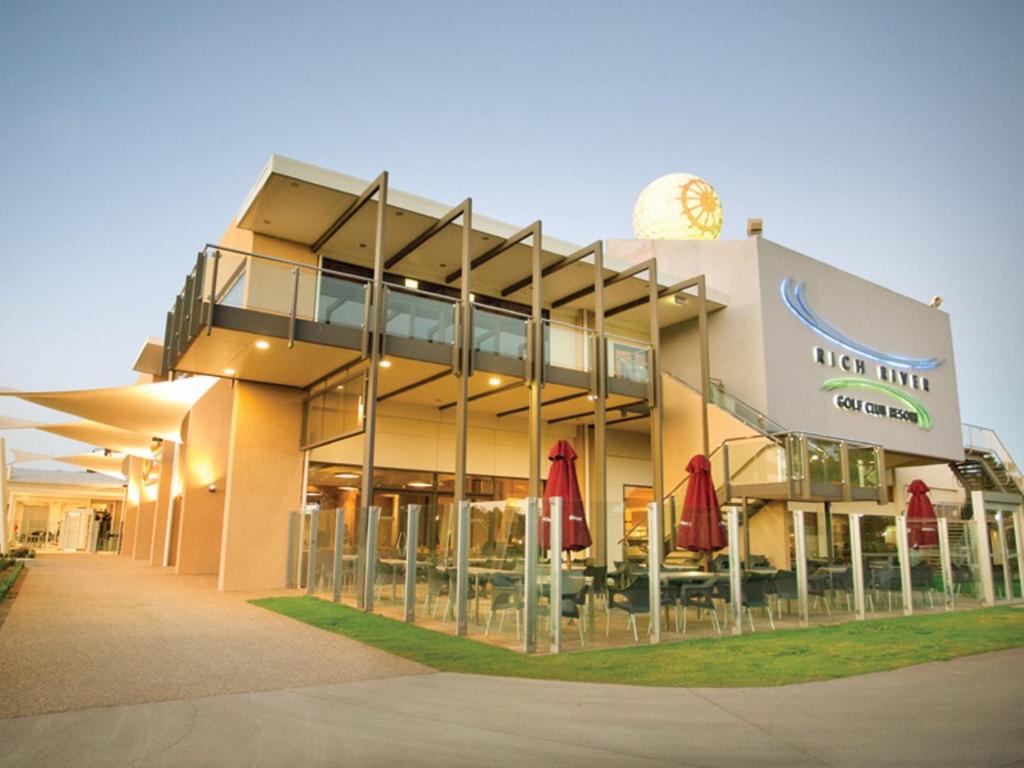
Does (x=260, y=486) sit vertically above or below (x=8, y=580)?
above

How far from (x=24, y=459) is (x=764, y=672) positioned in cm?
3159

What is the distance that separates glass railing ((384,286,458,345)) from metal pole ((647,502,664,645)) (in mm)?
5578

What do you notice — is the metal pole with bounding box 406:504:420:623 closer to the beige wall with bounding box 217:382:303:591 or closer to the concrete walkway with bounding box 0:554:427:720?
the concrete walkway with bounding box 0:554:427:720

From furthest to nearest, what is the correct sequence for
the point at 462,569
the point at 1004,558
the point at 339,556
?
the point at 1004,558
the point at 339,556
the point at 462,569

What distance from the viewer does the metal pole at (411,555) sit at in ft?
32.7

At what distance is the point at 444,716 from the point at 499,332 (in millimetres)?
9662

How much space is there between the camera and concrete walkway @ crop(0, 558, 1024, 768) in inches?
152

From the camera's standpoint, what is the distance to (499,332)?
13852 millimetres

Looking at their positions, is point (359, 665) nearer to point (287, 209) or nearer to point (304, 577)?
point (304, 577)

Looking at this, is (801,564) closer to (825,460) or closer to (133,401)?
(825,460)

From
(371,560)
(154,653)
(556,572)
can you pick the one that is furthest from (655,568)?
(154,653)

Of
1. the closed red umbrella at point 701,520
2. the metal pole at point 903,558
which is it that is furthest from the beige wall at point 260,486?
the metal pole at point 903,558

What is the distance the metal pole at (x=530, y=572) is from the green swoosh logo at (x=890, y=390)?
1508cm

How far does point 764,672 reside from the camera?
6355 millimetres
